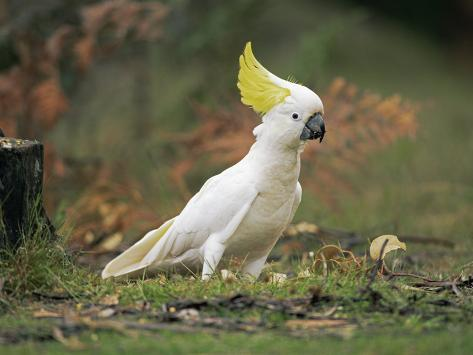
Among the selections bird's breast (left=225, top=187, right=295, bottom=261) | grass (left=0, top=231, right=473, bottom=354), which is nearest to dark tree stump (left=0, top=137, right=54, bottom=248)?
grass (left=0, top=231, right=473, bottom=354)

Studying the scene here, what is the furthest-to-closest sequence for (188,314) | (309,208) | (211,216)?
(309,208), (211,216), (188,314)

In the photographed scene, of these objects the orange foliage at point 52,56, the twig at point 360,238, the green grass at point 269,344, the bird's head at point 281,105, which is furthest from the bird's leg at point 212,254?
the orange foliage at point 52,56

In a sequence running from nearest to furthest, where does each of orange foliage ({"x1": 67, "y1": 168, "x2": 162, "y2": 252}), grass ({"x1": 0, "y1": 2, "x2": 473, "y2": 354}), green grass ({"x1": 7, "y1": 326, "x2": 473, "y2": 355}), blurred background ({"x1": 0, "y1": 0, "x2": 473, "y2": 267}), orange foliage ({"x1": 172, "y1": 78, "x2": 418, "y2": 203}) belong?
1. green grass ({"x1": 7, "y1": 326, "x2": 473, "y2": 355})
2. grass ({"x1": 0, "y1": 2, "x2": 473, "y2": 354})
3. orange foliage ({"x1": 67, "y1": 168, "x2": 162, "y2": 252})
4. orange foliage ({"x1": 172, "y1": 78, "x2": 418, "y2": 203})
5. blurred background ({"x1": 0, "y1": 0, "x2": 473, "y2": 267})

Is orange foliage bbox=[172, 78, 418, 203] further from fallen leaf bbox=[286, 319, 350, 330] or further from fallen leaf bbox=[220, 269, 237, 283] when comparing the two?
fallen leaf bbox=[286, 319, 350, 330]

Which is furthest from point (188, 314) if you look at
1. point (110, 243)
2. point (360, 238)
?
point (360, 238)

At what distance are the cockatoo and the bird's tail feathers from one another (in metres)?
0.02

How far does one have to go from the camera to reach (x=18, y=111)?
8.41 metres

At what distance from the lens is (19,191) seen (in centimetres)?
427

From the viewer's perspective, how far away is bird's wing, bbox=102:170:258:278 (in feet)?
15.3

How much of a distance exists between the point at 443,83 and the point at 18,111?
34.6 ft

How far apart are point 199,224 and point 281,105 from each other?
2.83 ft

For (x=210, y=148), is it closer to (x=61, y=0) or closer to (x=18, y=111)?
(x=18, y=111)

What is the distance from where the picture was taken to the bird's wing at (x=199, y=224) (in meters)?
4.66

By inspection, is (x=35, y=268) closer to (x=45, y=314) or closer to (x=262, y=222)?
(x=45, y=314)
